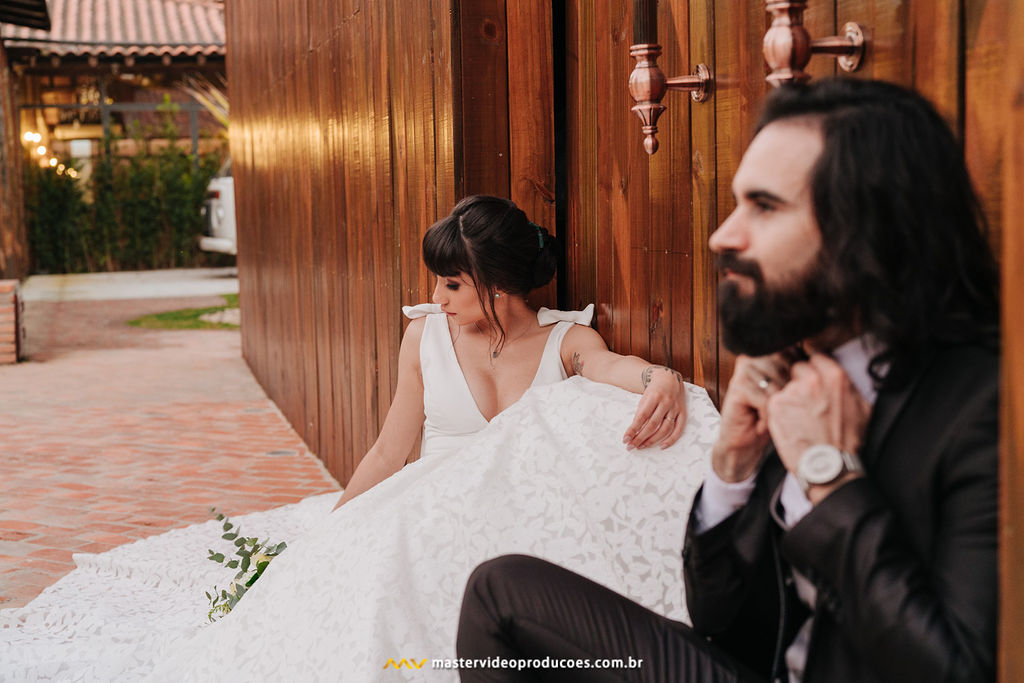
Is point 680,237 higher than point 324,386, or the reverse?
point 680,237

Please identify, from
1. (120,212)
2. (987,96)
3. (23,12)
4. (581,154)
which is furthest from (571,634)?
(120,212)

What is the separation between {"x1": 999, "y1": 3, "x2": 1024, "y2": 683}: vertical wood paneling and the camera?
Result: 1.09 metres

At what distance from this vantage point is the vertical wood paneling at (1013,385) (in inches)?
42.8

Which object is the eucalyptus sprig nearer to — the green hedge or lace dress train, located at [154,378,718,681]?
lace dress train, located at [154,378,718,681]

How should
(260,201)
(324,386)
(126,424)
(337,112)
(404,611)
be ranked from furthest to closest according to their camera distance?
1. (260,201)
2. (126,424)
3. (324,386)
4. (337,112)
5. (404,611)

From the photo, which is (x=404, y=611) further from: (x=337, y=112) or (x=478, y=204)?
(x=337, y=112)

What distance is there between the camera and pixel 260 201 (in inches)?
342

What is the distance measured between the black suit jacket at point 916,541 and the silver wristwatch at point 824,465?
24 mm

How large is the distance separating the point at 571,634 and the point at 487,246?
1.63m

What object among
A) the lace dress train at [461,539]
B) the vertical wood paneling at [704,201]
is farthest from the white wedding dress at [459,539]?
the vertical wood paneling at [704,201]

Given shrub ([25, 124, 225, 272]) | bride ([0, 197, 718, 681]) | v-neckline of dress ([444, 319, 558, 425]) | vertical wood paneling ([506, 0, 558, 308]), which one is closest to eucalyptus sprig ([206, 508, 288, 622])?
bride ([0, 197, 718, 681])

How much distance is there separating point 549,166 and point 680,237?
102cm

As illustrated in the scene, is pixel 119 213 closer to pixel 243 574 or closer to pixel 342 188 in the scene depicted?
pixel 342 188

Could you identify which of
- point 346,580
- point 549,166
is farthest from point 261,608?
point 549,166
